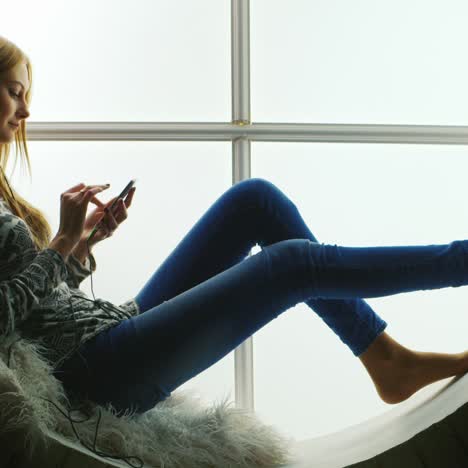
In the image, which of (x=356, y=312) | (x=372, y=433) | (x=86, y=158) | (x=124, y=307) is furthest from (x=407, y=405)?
(x=86, y=158)

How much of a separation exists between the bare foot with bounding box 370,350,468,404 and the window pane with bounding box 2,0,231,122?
104 centimetres

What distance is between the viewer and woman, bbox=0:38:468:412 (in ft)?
3.46

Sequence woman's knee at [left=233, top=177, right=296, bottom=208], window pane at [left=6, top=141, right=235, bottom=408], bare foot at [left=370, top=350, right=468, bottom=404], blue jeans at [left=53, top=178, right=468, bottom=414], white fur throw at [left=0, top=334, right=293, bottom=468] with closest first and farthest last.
Answer: white fur throw at [left=0, top=334, right=293, bottom=468], blue jeans at [left=53, top=178, right=468, bottom=414], bare foot at [left=370, top=350, right=468, bottom=404], woman's knee at [left=233, top=177, right=296, bottom=208], window pane at [left=6, top=141, right=235, bottom=408]

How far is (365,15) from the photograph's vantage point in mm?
1999

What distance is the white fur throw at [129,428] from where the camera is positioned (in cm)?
94

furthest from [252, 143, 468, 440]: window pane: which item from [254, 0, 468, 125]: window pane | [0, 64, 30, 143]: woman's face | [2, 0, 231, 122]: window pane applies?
[0, 64, 30, 143]: woman's face

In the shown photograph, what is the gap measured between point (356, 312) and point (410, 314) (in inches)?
33.7

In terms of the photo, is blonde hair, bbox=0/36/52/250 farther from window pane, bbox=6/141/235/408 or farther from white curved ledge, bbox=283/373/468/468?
white curved ledge, bbox=283/373/468/468

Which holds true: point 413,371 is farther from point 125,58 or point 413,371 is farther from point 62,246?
point 125,58

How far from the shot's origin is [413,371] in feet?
4.02

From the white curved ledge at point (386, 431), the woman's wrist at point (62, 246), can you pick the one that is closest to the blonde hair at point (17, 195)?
→ the woman's wrist at point (62, 246)

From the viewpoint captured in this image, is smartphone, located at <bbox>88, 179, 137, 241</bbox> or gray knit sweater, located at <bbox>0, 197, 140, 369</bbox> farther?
smartphone, located at <bbox>88, 179, 137, 241</bbox>

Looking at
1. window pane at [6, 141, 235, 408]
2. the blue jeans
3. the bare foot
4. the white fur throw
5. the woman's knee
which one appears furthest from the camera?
window pane at [6, 141, 235, 408]

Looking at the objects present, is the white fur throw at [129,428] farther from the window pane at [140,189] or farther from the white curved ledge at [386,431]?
the window pane at [140,189]
